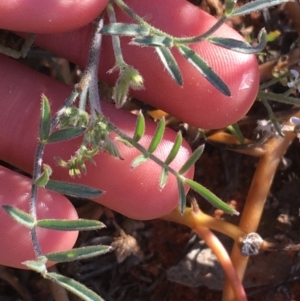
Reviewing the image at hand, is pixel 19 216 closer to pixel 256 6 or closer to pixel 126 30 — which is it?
pixel 126 30

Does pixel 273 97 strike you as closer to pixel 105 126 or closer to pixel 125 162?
pixel 125 162

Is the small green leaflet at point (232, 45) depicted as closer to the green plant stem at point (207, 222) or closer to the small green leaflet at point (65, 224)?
the small green leaflet at point (65, 224)

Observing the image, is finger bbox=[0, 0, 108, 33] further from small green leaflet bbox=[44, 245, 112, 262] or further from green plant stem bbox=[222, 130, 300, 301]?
green plant stem bbox=[222, 130, 300, 301]

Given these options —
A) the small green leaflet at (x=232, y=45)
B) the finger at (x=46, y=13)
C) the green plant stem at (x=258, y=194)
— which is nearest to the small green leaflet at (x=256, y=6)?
the small green leaflet at (x=232, y=45)

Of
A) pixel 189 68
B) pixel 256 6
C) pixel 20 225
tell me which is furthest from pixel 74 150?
pixel 256 6

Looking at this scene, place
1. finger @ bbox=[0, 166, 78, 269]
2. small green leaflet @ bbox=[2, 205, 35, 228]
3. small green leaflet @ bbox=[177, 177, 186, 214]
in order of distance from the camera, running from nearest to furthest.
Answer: small green leaflet @ bbox=[2, 205, 35, 228], small green leaflet @ bbox=[177, 177, 186, 214], finger @ bbox=[0, 166, 78, 269]

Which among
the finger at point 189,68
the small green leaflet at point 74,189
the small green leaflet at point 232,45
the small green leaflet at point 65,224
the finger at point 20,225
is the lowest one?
the finger at point 20,225

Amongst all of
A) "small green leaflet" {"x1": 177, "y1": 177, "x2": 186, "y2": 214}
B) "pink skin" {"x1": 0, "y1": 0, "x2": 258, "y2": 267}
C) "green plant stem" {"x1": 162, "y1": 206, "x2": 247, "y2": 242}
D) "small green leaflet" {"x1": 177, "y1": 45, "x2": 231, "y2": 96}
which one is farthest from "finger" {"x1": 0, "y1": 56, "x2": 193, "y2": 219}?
"small green leaflet" {"x1": 177, "y1": 45, "x2": 231, "y2": 96}
